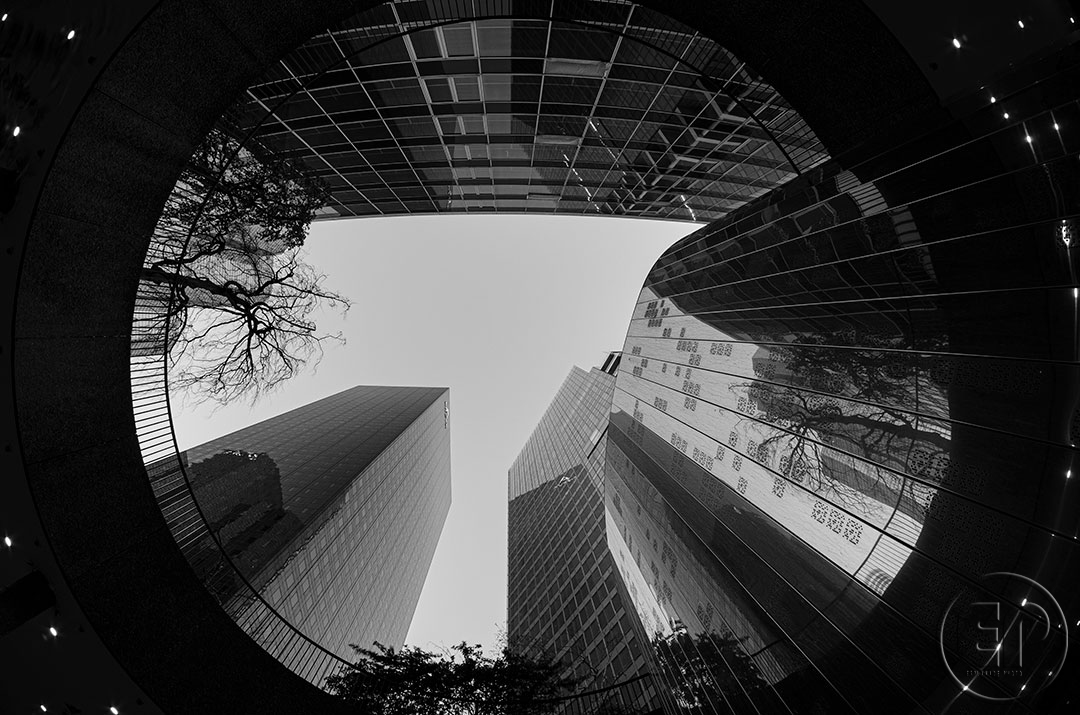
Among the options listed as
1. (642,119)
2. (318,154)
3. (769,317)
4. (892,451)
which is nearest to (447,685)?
(892,451)

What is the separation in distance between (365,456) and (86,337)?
168 feet

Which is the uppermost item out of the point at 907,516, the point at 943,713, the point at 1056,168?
the point at 1056,168

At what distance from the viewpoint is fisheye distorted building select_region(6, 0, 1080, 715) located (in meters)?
6.52

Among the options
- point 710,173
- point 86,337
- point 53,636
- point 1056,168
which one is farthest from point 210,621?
point 710,173

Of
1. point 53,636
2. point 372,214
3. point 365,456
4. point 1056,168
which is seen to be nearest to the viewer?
point 1056,168

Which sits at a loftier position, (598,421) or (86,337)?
(86,337)

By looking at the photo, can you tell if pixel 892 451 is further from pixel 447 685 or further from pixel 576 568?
pixel 576 568

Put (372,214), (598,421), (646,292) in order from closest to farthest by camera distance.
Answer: (372,214), (646,292), (598,421)

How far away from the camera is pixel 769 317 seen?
15.7m

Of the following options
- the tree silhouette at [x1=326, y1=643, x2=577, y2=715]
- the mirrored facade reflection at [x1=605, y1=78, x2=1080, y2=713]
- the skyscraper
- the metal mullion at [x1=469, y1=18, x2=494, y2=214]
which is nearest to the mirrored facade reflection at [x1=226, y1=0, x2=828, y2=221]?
the metal mullion at [x1=469, y1=18, x2=494, y2=214]

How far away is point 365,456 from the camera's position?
5459cm

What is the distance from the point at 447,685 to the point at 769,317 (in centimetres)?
1675

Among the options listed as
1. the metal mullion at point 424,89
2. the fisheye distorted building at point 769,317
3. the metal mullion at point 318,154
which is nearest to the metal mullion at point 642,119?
the fisheye distorted building at point 769,317

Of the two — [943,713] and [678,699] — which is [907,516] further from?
[678,699]
